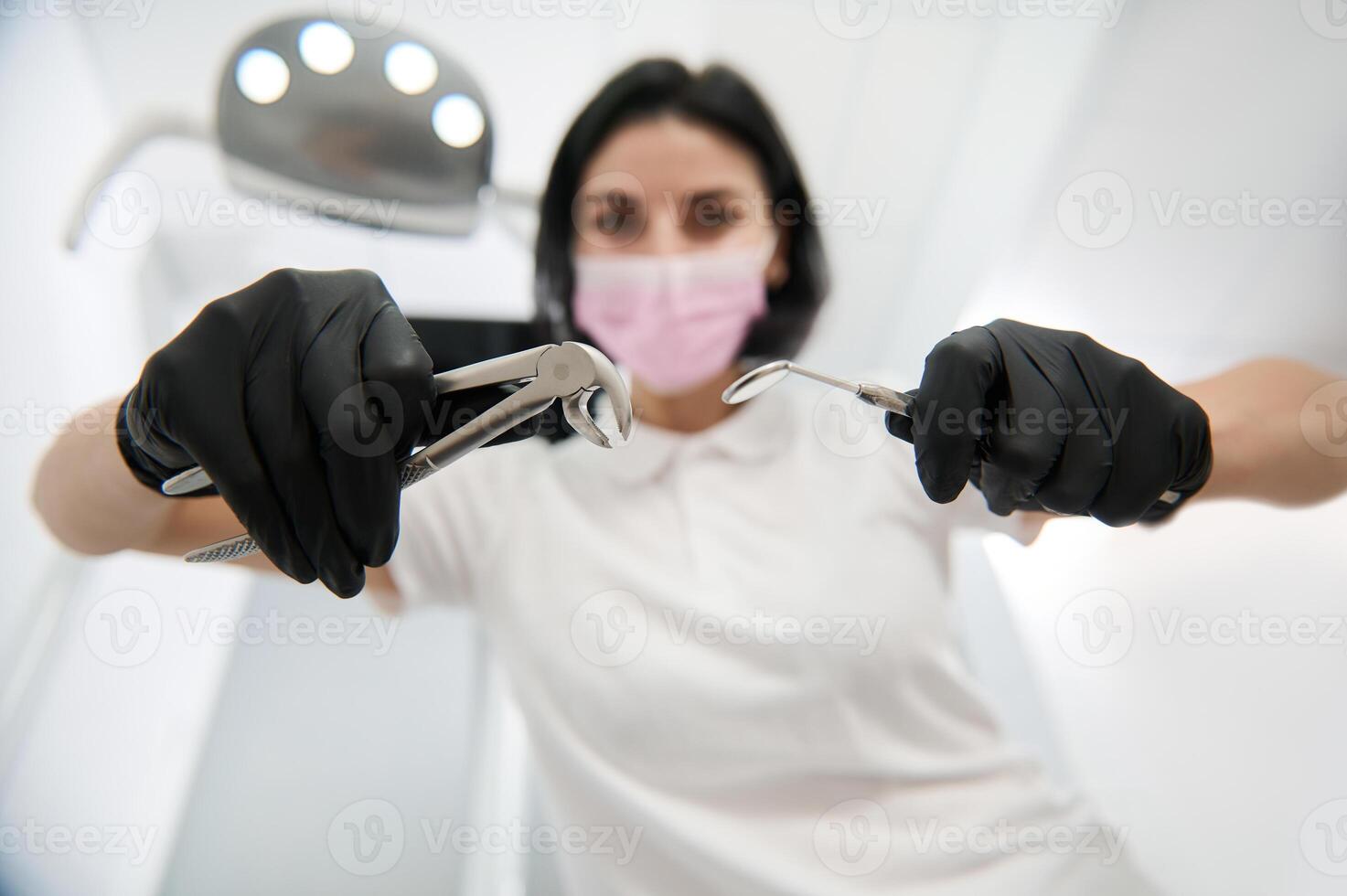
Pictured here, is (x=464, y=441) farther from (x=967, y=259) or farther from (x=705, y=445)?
(x=967, y=259)

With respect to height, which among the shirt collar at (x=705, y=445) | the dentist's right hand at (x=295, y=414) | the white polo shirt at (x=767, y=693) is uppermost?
the dentist's right hand at (x=295, y=414)

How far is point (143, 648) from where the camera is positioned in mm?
787

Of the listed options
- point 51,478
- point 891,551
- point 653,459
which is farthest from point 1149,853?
point 51,478

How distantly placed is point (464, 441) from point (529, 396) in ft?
0.13

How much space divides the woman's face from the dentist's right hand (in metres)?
0.32

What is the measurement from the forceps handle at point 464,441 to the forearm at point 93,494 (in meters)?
0.18

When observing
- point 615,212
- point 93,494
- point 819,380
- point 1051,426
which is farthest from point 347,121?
point 1051,426

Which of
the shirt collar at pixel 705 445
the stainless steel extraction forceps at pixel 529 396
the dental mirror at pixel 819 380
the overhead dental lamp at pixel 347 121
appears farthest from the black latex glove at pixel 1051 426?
the overhead dental lamp at pixel 347 121

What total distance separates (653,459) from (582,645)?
0.62 ft

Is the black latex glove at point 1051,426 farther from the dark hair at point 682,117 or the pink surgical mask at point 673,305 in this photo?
the dark hair at point 682,117

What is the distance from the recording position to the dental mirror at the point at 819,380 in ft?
1.16

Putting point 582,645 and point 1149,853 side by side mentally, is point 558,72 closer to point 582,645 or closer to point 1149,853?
point 582,645

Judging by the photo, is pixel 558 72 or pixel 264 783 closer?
pixel 264 783

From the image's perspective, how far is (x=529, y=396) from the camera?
1.03 feet
